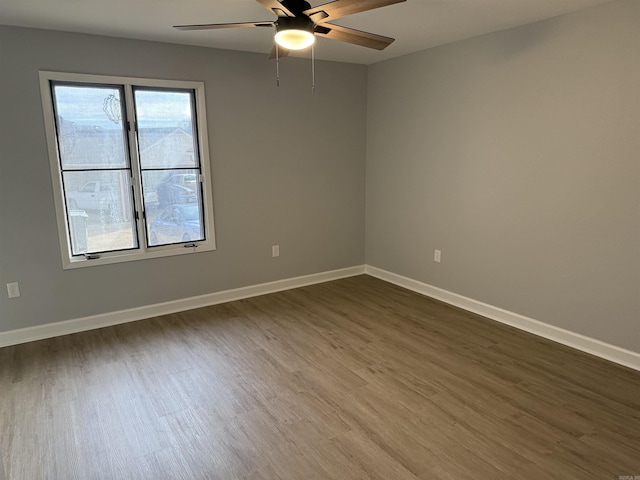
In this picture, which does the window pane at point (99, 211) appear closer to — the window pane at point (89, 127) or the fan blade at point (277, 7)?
the window pane at point (89, 127)

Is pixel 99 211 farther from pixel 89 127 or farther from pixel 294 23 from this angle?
pixel 294 23

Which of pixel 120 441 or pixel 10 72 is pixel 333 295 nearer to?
pixel 120 441

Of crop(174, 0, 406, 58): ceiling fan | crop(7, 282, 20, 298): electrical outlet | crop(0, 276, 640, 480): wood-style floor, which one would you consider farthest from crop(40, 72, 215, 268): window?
crop(174, 0, 406, 58): ceiling fan

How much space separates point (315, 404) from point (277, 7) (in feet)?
7.20

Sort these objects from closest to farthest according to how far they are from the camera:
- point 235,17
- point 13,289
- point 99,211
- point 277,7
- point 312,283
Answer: point 277,7 < point 235,17 < point 13,289 < point 99,211 < point 312,283

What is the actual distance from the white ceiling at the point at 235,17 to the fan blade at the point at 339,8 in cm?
53

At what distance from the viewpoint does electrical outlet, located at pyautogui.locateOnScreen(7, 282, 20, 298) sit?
3.21m

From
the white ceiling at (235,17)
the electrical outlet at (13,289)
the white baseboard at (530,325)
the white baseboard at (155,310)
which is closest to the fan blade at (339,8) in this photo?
the white ceiling at (235,17)

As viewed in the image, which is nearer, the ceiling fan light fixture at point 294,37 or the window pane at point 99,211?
the ceiling fan light fixture at point 294,37

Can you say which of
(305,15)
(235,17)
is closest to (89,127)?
(235,17)

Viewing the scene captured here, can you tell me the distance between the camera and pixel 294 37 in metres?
2.18

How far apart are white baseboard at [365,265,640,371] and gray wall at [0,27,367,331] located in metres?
1.01

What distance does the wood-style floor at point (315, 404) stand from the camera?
198cm

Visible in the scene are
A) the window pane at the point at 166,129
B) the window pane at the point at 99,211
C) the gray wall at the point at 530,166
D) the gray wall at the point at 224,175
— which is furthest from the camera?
the window pane at the point at 166,129
